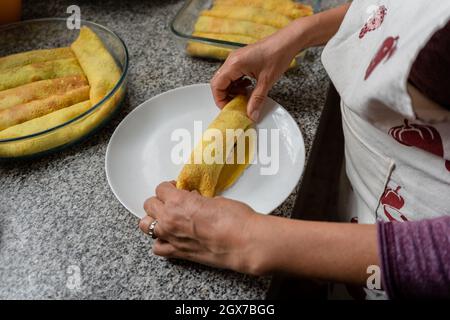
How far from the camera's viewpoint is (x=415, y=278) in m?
0.39

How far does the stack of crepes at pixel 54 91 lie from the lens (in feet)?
2.04

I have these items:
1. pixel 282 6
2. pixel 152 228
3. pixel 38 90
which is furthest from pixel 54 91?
pixel 282 6

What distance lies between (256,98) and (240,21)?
0.24 metres

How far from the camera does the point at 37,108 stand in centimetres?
65

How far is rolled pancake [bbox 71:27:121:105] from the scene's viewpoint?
0.68m

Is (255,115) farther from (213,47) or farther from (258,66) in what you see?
(213,47)

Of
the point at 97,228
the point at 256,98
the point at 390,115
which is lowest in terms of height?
the point at 97,228

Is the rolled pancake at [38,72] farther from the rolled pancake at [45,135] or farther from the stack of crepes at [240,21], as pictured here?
the stack of crepes at [240,21]

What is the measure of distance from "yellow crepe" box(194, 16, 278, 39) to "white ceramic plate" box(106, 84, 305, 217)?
0.15 meters

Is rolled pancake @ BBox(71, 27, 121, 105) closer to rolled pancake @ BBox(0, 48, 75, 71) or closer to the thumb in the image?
rolled pancake @ BBox(0, 48, 75, 71)

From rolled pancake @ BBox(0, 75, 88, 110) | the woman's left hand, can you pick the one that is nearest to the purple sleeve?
the woman's left hand

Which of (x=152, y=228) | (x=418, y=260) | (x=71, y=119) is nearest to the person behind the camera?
(x=418, y=260)

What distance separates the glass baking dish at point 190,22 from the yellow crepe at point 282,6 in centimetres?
3
